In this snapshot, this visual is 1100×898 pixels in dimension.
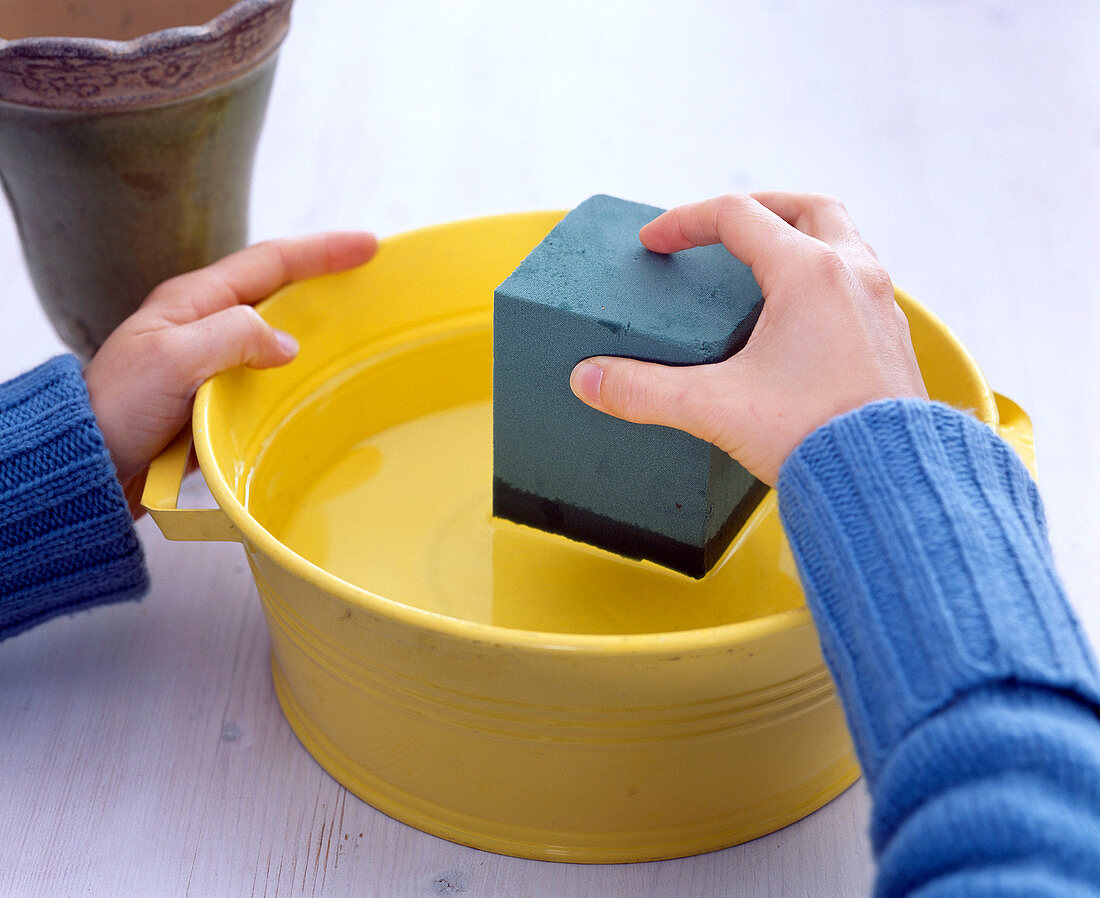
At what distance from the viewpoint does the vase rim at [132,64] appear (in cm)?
60

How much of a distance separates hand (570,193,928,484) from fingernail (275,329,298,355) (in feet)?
0.70

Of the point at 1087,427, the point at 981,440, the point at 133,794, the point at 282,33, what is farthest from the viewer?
the point at 1087,427

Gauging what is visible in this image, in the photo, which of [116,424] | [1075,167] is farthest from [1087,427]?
[116,424]

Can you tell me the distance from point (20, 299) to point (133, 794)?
546 millimetres

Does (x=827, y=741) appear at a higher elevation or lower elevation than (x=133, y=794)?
higher

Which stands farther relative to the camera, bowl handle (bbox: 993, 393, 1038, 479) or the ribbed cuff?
bowl handle (bbox: 993, 393, 1038, 479)

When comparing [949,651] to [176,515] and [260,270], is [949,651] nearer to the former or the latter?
[176,515]

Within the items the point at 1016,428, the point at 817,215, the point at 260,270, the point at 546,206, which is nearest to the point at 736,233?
the point at 817,215

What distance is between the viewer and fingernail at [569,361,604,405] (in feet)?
1.84

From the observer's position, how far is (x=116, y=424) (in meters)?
0.63

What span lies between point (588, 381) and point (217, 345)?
0.24m

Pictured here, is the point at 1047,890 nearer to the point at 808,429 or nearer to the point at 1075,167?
the point at 808,429

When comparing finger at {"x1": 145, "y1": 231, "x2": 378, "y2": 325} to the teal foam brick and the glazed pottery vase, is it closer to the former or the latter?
the glazed pottery vase

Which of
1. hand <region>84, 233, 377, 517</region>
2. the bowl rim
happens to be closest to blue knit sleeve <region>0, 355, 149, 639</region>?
hand <region>84, 233, 377, 517</region>
